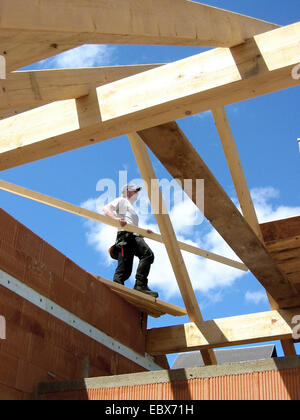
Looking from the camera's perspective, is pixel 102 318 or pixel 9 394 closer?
pixel 9 394

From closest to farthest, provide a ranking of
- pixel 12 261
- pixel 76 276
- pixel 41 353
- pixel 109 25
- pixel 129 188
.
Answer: pixel 109 25, pixel 12 261, pixel 41 353, pixel 76 276, pixel 129 188

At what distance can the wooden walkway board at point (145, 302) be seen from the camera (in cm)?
531

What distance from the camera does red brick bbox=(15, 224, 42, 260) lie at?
430cm

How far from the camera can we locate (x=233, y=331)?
533 centimetres

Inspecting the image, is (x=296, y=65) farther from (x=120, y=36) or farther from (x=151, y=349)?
(x=151, y=349)

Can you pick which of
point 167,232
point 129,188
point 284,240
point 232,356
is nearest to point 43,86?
point 167,232

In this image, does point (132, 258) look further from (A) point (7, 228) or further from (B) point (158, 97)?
(B) point (158, 97)

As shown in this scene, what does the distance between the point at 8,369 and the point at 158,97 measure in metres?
2.10

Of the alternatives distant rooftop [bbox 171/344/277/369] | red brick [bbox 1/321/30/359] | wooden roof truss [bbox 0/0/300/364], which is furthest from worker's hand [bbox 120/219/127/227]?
distant rooftop [bbox 171/344/277/369]

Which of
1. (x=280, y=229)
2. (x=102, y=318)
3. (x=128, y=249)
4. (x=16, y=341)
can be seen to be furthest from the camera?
(x=128, y=249)

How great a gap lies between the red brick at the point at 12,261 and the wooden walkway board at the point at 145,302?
102cm

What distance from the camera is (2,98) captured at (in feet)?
10.2

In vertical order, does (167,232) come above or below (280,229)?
above

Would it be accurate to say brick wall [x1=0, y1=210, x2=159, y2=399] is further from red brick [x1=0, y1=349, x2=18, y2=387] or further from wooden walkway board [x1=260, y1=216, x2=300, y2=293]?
wooden walkway board [x1=260, y1=216, x2=300, y2=293]
